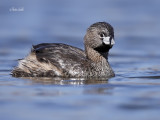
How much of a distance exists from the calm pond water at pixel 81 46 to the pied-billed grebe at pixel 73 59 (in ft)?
1.21

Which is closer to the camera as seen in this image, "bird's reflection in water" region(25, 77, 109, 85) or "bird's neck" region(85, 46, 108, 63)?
"bird's reflection in water" region(25, 77, 109, 85)

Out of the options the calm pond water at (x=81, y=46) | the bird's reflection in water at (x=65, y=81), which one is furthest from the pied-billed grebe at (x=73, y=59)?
the calm pond water at (x=81, y=46)

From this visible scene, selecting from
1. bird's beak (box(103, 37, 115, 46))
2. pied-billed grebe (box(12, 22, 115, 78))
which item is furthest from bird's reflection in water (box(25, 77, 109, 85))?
bird's beak (box(103, 37, 115, 46))

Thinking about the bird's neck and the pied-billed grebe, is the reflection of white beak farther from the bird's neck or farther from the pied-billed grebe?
the bird's neck

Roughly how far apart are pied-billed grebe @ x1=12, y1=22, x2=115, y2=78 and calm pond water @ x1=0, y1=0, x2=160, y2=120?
14.6 inches

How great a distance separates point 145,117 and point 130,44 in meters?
12.7

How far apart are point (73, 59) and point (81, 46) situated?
7.78m

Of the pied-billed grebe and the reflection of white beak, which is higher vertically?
the reflection of white beak

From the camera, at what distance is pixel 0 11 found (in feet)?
103

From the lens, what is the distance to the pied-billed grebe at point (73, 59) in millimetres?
17109

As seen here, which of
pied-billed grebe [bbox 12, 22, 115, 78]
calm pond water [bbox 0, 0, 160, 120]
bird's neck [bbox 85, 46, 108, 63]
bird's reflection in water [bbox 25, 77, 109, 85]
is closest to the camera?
calm pond water [bbox 0, 0, 160, 120]

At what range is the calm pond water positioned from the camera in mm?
13234

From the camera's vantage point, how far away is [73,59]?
17.2 metres

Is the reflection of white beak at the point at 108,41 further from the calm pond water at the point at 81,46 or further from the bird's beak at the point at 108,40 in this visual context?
the calm pond water at the point at 81,46
